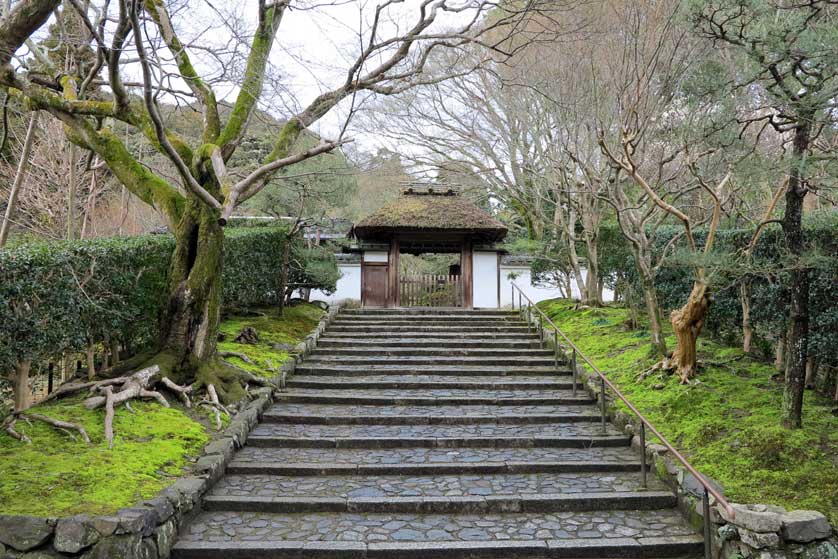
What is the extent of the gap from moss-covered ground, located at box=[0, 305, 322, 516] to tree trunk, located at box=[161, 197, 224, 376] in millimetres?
801

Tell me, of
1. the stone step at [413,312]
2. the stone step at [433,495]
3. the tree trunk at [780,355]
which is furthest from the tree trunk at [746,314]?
the stone step at [413,312]

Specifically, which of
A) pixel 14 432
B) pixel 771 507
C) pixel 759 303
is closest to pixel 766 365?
pixel 759 303

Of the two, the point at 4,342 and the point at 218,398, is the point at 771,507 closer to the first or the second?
the point at 218,398

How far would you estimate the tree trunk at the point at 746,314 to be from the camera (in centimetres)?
906

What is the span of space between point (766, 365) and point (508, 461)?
4266mm

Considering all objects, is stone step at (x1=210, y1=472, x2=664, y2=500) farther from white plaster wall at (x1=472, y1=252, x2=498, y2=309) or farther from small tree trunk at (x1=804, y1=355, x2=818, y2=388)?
white plaster wall at (x1=472, y1=252, x2=498, y2=309)

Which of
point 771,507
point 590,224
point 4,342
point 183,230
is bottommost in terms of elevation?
point 771,507

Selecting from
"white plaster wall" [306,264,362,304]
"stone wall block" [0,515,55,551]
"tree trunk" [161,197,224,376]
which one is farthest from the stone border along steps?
"white plaster wall" [306,264,362,304]

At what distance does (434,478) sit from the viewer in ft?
23.4

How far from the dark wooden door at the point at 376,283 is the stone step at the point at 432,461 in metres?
10.8

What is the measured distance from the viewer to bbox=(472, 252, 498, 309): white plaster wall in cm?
1892

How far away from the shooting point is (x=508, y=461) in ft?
24.3

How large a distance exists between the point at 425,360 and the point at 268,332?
3.57 m

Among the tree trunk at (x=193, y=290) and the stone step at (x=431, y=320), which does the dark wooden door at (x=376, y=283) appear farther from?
the tree trunk at (x=193, y=290)
